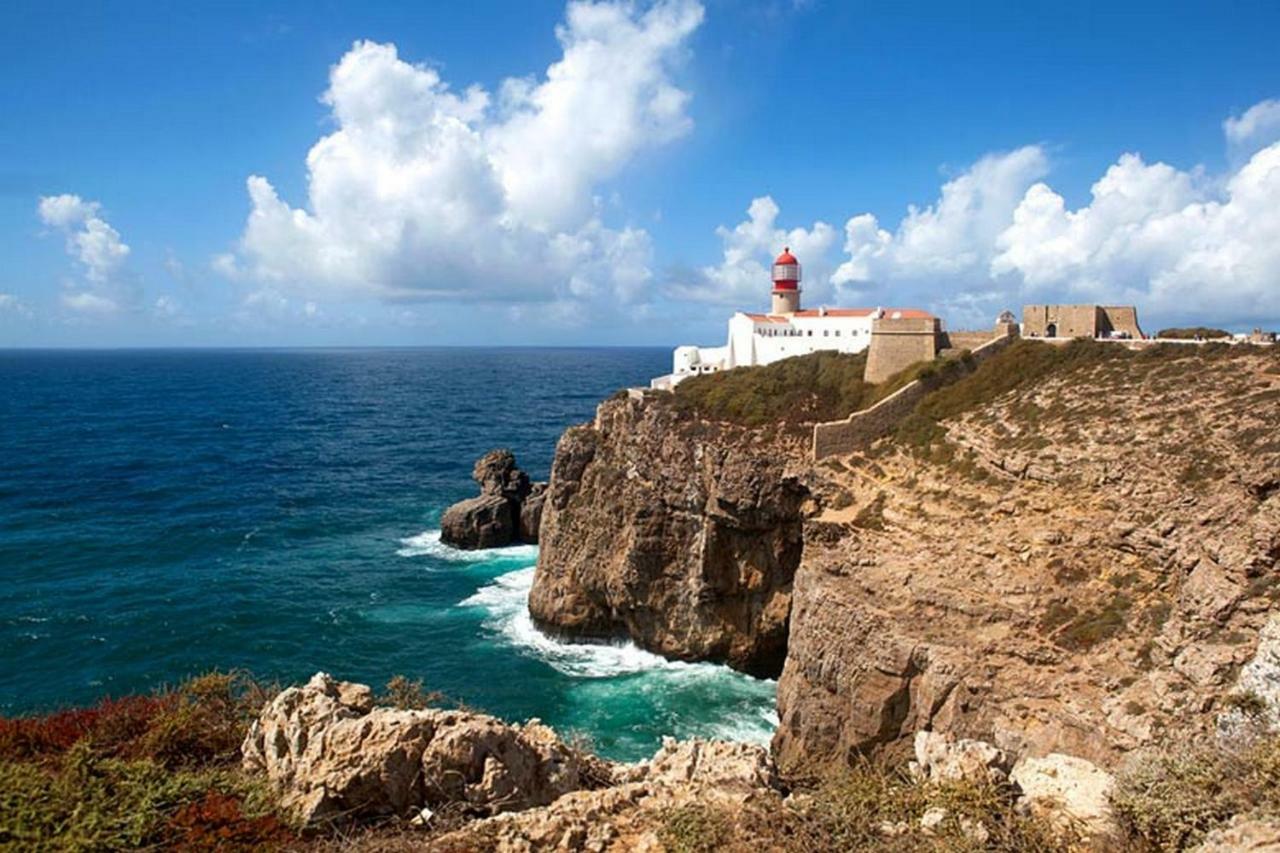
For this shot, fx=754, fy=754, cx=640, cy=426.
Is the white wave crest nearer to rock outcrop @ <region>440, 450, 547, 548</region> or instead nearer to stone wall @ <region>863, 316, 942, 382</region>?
rock outcrop @ <region>440, 450, 547, 548</region>

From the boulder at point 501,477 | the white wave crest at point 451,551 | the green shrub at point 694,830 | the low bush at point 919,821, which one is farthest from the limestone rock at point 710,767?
the boulder at point 501,477

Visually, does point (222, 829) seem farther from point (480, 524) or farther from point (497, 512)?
point (497, 512)

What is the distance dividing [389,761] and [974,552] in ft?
66.3

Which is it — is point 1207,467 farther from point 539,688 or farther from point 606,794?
point 539,688

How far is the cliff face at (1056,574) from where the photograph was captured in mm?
18781

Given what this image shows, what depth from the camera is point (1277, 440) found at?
22203 millimetres

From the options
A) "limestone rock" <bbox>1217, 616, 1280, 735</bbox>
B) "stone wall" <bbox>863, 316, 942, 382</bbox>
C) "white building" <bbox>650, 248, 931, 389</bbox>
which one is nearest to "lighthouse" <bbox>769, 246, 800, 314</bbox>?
"white building" <bbox>650, 248, 931, 389</bbox>

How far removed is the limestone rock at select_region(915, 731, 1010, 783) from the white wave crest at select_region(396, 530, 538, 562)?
39.4m

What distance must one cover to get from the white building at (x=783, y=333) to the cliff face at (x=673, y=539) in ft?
34.4

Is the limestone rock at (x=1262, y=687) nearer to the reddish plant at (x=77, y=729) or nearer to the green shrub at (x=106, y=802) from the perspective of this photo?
the green shrub at (x=106, y=802)

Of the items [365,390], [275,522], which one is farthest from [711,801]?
[365,390]

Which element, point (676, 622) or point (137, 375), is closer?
point (676, 622)

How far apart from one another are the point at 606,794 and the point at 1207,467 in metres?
21.7

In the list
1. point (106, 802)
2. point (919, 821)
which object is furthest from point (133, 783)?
point (919, 821)
